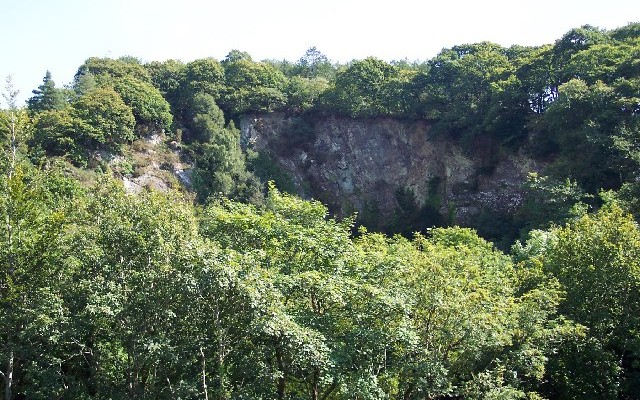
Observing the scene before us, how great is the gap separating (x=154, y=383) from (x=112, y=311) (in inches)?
82.3

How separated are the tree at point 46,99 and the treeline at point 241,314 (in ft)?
108

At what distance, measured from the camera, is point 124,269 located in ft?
40.4

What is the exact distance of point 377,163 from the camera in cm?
4453

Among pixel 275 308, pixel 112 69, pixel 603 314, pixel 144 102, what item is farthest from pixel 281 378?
pixel 112 69

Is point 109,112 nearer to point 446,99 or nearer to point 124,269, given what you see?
point 446,99

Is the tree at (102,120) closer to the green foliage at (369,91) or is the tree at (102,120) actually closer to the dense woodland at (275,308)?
the green foliage at (369,91)

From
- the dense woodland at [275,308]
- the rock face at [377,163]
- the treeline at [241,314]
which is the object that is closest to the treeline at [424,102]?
the rock face at [377,163]

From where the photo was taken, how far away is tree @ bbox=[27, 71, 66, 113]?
43156mm

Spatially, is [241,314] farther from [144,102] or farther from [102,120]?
[144,102]

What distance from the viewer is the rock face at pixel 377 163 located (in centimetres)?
3991

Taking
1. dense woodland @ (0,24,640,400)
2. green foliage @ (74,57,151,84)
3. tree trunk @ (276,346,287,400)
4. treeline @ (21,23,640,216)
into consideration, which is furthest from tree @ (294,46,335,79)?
tree trunk @ (276,346,287,400)

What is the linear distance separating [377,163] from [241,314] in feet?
115

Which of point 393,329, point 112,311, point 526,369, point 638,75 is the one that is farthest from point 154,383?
point 638,75

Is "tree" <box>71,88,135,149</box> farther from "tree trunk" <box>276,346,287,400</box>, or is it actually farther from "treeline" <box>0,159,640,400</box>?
"tree trunk" <box>276,346,287,400</box>
